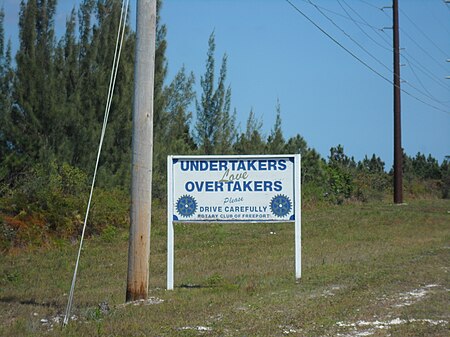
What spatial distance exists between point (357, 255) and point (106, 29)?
16.1 m

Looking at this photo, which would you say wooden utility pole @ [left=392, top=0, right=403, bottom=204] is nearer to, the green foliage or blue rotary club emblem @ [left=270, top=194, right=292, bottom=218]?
the green foliage

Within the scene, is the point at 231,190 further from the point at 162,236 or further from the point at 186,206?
the point at 162,236

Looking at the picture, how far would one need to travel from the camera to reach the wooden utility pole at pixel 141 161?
10898 millimetres

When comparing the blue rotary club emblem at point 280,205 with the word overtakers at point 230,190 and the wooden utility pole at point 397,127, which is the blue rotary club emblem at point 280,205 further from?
the wooden utility pole at point 397,127

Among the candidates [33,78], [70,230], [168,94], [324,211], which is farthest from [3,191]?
[324,211]

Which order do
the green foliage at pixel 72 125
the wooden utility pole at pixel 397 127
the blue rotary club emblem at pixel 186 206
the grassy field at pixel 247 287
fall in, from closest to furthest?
the grassy field at pixel 247 287
the blue rotary club emblem at pixel 186 206
the green foliage at pixel 72 125
the wooden utility pole at pixel 397 127

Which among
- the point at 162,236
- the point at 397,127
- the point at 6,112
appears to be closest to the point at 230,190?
the point at 162,236

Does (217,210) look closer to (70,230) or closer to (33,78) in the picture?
(70,230)

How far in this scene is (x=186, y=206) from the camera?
12.8m

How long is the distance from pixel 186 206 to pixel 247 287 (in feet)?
5.93

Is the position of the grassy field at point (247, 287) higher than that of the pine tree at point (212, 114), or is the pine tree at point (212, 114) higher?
the pine tree at point (212, 114)

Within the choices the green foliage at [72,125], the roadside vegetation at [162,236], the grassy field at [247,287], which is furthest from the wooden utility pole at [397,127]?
the grassy field at [247,287]

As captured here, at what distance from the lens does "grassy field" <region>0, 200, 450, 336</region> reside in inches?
360

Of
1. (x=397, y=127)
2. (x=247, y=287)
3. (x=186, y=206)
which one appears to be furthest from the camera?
(x=397, y=127)
